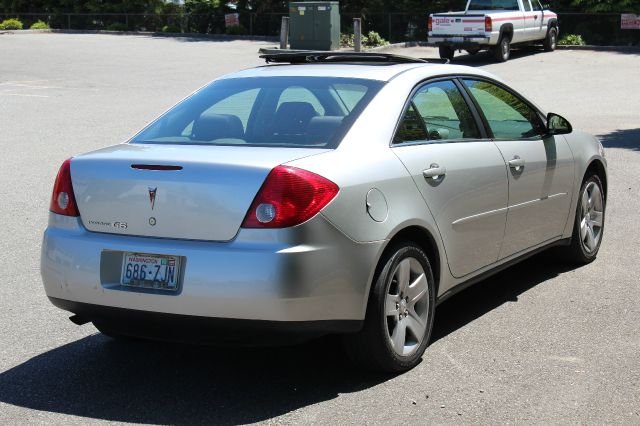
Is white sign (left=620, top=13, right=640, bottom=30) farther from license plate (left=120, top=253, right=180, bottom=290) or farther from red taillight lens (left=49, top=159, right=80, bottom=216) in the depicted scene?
license plate (left=120, top=253, right=180, bottom=290)

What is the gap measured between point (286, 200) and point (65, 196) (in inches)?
48.8

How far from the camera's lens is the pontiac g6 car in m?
5.04

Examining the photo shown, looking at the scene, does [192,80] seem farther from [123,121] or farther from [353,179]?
[353,179]

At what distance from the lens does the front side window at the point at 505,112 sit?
6910 mm

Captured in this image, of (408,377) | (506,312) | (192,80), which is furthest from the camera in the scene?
(192,80)

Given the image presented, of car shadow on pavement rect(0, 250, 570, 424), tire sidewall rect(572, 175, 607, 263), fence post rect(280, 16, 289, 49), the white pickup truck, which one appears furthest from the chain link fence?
car shadow on pavement rect(0, 250, 570, 424)

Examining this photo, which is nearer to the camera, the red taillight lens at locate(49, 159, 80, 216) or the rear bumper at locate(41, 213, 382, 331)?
the rear bumper at locate(41, 213, 382, 331)

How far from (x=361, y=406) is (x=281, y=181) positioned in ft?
3.68

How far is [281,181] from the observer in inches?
199

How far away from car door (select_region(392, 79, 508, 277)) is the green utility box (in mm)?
31933

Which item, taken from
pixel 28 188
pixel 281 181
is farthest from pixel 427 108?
pixel 28 188

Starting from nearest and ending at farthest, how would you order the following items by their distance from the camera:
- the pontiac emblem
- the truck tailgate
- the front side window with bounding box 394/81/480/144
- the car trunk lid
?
1. the car trunk lid
2. the pontiac emblem
3. the front side window with bounding box 394/81/480/144
4. the truck tailgate

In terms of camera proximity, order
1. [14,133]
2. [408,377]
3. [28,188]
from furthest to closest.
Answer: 1. [14,133]
2. [28,188]
3. [408,377]

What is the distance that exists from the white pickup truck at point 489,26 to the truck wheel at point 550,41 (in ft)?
2.62
